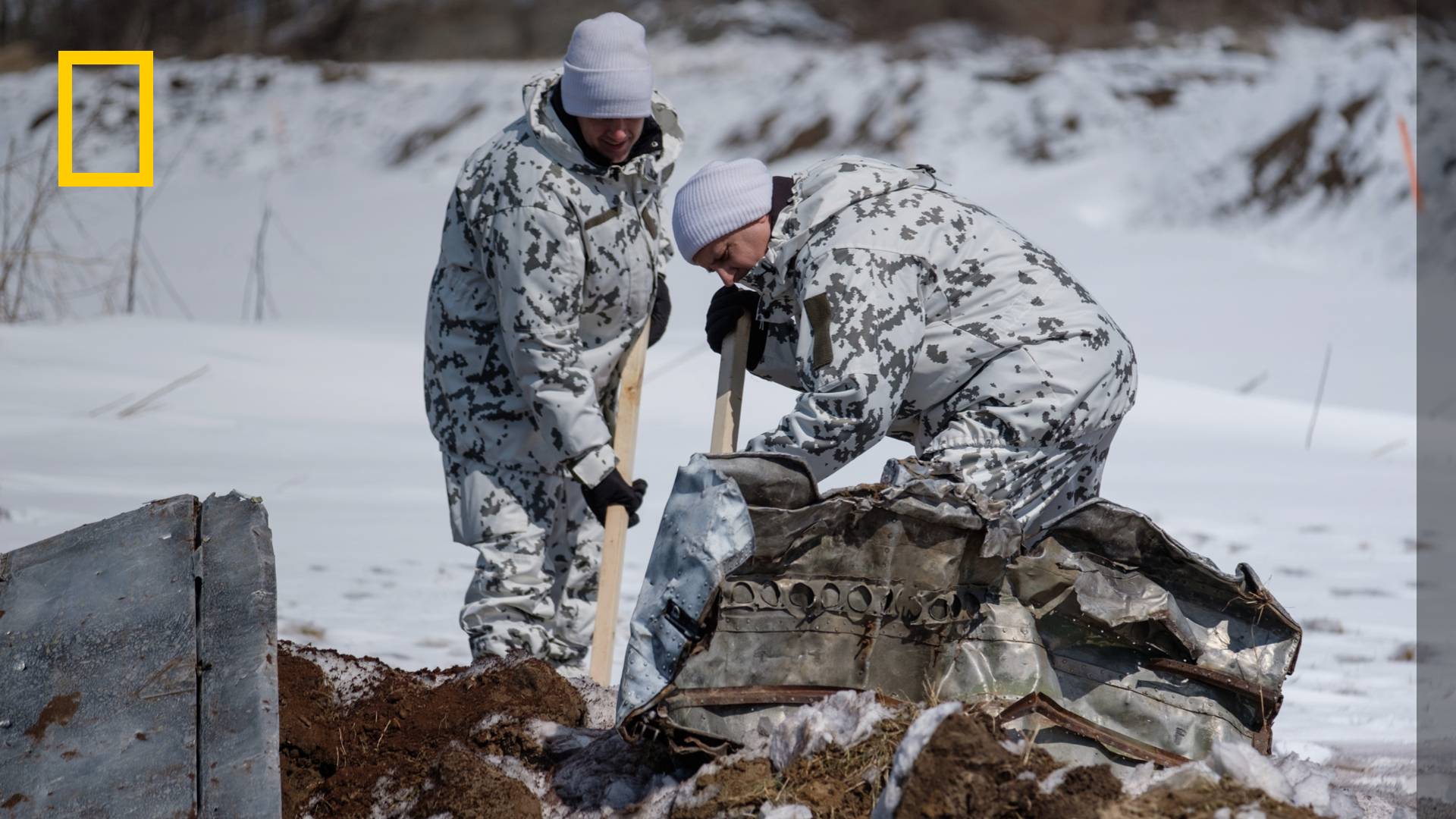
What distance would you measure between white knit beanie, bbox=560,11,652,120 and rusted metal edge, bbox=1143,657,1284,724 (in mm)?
1840

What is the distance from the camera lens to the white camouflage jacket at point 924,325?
114 inches

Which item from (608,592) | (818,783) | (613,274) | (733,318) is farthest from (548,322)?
(818,783)

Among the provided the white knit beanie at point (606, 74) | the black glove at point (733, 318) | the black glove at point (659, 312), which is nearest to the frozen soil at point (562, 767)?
the black glove at point (733, 318)

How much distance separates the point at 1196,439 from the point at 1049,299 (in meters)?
6.50

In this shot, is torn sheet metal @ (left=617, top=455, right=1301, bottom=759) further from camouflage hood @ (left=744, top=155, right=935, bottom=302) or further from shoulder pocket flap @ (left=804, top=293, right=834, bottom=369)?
camouflage hood @ (left=744, top=155, right=935, bottom=302)

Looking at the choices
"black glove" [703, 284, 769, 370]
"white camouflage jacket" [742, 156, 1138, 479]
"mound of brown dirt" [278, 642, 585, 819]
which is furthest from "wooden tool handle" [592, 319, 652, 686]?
"white camouflage jacket" [742, 156, 1138, 479]

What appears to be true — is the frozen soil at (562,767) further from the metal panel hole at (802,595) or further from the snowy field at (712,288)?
the snowy field at (712,288)

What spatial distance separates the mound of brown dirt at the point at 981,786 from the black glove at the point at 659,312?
212 cm

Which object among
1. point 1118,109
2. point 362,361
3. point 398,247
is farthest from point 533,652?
point 1118,109

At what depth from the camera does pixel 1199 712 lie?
288 centimetres

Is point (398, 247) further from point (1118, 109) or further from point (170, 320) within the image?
point (1118, 109)

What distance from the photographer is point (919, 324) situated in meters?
2.96

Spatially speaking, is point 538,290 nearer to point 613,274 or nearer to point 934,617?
point 613,274

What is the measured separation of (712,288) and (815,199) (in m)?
9.87
